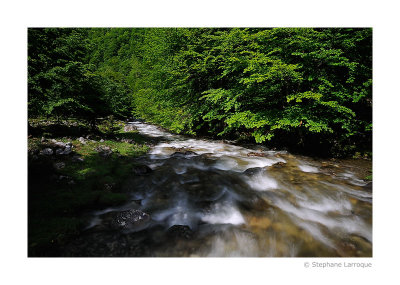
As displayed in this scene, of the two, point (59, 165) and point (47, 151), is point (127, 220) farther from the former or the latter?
point (47, 151)

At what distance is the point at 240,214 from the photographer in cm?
322

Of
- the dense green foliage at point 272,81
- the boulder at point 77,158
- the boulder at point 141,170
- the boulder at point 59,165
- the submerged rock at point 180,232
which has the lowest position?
the submerged rock at point 180,232

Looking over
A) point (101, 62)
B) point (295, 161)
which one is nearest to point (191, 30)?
point (295, 161)

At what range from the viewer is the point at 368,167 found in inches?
209

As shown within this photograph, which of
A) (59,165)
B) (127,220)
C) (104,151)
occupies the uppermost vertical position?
(104,151)

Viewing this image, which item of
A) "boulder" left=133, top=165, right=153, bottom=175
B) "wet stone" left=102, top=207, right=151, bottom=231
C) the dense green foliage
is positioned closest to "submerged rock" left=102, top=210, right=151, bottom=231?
"wet stone" left=102, top=207, right=151, bottom=231

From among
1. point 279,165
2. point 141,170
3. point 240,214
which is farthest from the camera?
point 279,165

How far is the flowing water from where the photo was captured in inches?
98.0

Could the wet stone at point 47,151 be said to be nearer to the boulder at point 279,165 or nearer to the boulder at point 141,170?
the boulder at point 141,170

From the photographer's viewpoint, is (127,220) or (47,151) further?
(47,151)

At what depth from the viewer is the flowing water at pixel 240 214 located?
8.17 ft

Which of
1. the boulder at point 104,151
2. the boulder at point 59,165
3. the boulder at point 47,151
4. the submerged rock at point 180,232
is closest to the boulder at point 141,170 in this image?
the boulder at point 104,151

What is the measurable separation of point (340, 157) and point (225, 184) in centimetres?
472

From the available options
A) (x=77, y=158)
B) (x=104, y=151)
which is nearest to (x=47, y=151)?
(x=77, y=158)
